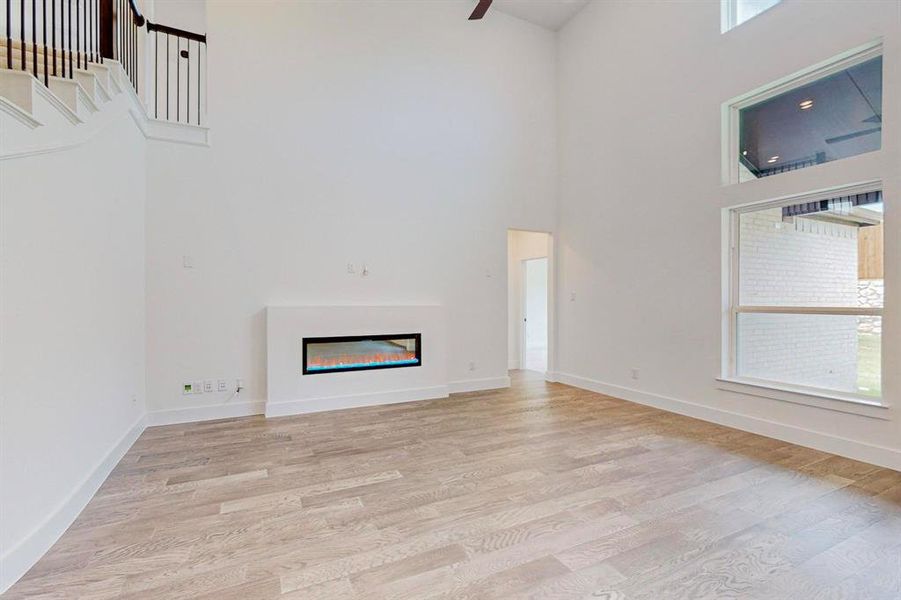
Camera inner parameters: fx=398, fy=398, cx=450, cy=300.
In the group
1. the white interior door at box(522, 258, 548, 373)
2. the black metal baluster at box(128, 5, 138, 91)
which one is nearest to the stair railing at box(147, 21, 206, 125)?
the black metal baluster at box(128, 5, 138, 91)

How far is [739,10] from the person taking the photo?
3.93 m

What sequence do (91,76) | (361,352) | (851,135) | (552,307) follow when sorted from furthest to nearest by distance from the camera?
(552,307) → (361,352) → (851,135) → (91,76)

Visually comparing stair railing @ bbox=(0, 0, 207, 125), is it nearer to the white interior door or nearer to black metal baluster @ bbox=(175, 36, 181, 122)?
black metal baluster @ bbox=(175, 36, 181, 122)

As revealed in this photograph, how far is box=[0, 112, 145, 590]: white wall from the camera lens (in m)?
1.75

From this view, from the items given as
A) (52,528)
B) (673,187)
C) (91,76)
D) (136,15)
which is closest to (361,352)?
(52,528)

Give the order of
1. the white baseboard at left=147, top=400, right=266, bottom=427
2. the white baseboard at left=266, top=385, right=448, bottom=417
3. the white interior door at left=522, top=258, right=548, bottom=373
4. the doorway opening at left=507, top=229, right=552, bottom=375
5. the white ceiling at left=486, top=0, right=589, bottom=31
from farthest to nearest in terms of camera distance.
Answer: the white interior door at left=522, top=258, right=548, bottom=373, the doorway opening at left=507, top=229, right=552, bottom=375, the white ceiling at left=486, top=0, right=589, bottom=31, the white baseboard at left=266, top=385, right=448, bottom=417, the white baseboard at left=147, top=400, right=266, bottom=427

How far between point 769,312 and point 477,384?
10.8 ft

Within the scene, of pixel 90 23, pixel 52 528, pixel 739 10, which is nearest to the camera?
pixel 52 528

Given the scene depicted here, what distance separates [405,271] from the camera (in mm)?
5008

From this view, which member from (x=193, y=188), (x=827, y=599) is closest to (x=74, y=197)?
(x=193, y=188)

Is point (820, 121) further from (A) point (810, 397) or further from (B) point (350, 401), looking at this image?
(B) point (350, 401)

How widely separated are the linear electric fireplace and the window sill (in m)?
3.35

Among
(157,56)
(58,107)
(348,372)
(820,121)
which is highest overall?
(157,56)

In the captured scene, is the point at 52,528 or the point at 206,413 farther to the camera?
the point at 206,413
